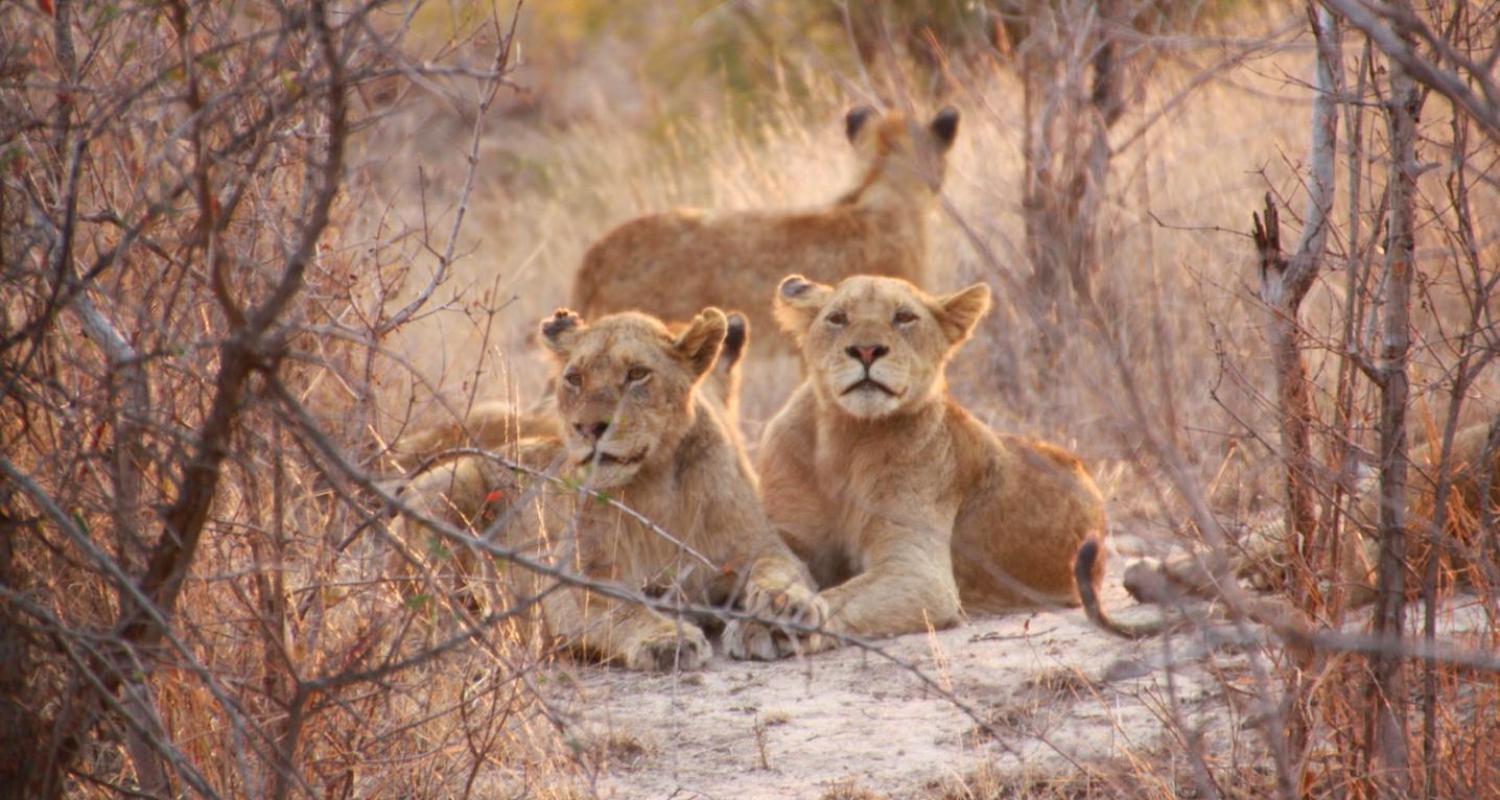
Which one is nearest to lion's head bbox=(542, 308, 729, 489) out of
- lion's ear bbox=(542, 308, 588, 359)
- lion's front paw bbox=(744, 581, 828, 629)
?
lion's ear bbox=(542, 308, 588, 359)

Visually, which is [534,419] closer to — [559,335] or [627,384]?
[559,335]

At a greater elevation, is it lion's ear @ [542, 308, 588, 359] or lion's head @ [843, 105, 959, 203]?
lion's head @ [843, 105, 959, 203]

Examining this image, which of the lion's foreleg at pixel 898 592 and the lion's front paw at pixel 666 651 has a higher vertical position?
the lion's foreleg at pixel 898 592

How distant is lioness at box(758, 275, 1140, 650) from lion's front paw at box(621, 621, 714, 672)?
1.90 feet

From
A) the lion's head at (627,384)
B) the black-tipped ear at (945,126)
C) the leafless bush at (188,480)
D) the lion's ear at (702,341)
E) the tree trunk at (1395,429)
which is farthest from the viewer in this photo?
the black-tipped ear at (945,126)

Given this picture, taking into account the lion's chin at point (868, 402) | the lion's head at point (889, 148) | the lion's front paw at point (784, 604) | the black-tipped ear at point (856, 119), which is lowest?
the lion's front paw at point (784, 604)

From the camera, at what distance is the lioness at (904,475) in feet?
20.6

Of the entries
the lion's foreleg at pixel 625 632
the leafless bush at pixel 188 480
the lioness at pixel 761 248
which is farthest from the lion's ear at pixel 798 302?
the lioness at pixel 761 248

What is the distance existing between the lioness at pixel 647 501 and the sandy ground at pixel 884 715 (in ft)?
0.51

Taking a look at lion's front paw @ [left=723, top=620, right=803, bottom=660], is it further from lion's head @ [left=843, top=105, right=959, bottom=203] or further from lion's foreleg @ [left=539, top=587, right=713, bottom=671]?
lion's head @ [left=843, top=105, right=959, bottom=203]

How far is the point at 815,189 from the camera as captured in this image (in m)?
13.1

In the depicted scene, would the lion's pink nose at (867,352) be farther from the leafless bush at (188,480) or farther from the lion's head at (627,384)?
the leafless bush at (188,480)

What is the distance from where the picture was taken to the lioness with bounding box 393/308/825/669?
5.64 meters

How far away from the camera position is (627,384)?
5781mm
